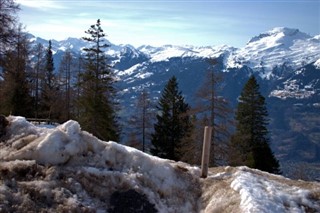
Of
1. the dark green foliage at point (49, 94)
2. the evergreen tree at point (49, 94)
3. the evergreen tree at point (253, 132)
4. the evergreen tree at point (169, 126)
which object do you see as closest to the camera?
the evergreen tree at point (49, 94)

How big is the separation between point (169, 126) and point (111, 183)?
1362 inches

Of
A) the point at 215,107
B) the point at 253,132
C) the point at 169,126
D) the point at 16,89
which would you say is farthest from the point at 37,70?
the point at 253,132

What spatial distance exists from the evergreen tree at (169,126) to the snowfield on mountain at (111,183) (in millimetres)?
32370

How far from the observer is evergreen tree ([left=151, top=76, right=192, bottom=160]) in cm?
4491

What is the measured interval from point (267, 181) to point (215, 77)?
63.9ft

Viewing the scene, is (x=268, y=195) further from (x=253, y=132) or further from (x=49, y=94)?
(x=49, y=94)

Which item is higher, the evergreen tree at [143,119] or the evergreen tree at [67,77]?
the evergreen tree at [67,77]

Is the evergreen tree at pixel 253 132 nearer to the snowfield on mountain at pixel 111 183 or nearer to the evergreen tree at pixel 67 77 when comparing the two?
the evergreen tree at pixel 67 77

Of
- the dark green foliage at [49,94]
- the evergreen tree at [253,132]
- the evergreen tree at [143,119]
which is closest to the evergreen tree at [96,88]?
the evergreen tree at [143,119]

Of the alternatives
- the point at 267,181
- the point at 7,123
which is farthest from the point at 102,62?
the point at 267,181

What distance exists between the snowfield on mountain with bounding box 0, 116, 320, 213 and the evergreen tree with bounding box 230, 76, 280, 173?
31.3 m

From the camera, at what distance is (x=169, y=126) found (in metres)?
45.3

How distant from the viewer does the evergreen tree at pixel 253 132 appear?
43.8 meters

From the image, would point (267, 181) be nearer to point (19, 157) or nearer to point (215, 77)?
point (19, 157)
